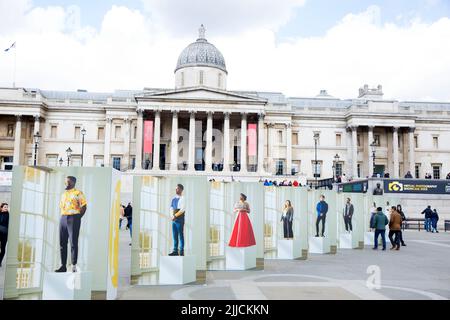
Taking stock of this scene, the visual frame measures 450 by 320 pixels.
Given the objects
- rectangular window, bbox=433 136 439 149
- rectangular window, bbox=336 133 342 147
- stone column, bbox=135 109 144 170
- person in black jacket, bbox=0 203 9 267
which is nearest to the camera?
person in black jacket, bbox=0 203 9 267

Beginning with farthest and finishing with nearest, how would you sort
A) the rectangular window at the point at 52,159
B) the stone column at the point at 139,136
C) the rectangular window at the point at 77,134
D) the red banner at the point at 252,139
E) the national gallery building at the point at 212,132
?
the rectangular window at the point at 77,134 < the rectangular window at the point at 52,159 < the national gallery building at the point at 212,132 < the red banner at the point at 252,139 < the stone column at the point at 139,136

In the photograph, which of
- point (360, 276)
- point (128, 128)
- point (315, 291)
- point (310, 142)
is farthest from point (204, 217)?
point (310, 142)

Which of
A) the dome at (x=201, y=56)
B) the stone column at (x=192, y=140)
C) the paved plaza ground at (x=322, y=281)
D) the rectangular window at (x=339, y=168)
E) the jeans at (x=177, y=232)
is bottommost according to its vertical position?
the paved plaza ground at (x=322, y=281)

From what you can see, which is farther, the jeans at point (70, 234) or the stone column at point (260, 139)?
the stone column at point (260, 139)

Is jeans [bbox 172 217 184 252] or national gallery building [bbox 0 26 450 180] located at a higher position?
national gallery building [bbox 0 26 450 180]

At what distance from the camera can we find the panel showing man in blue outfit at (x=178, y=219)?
10.9m

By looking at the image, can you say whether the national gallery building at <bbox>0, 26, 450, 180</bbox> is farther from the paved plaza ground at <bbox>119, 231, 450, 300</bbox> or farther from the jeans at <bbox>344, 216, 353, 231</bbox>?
the paved plaza ground at <bbox>119, 231, 450, 300</bbox>

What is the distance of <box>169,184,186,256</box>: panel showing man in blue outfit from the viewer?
10898 millimetres

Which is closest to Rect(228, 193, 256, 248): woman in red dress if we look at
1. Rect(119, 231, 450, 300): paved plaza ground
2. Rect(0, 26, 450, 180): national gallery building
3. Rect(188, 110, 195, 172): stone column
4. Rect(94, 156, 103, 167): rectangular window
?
Rect(119, 231, 450, 300): paved plaza ground

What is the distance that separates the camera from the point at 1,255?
13430 mm

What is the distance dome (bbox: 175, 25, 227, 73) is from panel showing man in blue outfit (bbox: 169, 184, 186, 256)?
173 ft

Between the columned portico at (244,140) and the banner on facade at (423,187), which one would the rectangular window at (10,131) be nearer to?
the columned portico at (244,140)

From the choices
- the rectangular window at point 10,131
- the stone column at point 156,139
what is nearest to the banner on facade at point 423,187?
the stone column at point 156,139
